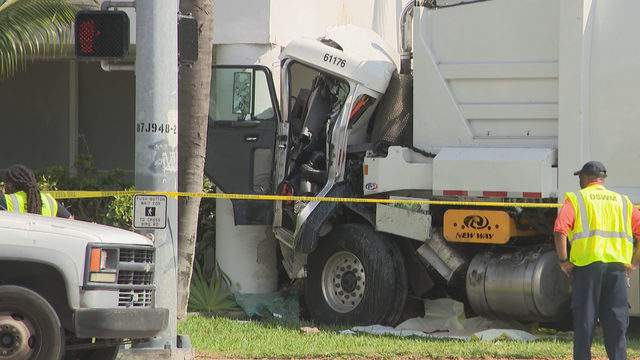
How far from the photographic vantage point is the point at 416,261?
1352 cm

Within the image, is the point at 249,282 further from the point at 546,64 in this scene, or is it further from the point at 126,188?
the point at 546,64

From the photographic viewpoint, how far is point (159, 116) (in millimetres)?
10812

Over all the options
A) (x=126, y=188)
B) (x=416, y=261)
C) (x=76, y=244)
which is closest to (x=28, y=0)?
(x=126, y=188)

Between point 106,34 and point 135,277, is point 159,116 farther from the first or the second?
point 135,277

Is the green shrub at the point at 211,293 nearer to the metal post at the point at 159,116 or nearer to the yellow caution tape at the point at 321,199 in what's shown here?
the yellow caution tape at the point at 321,199

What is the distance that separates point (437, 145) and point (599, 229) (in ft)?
11.1

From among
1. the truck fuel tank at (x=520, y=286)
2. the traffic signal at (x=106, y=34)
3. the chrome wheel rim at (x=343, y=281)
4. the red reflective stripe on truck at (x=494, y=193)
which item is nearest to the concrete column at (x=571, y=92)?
the red reflective stripe on truck at (x=494, y=193)

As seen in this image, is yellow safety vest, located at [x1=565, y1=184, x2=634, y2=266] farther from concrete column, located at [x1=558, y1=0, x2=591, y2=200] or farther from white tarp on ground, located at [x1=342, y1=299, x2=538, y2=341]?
white tarp on ground, located at [x1=342, y1=299, x2=538, y2=341]

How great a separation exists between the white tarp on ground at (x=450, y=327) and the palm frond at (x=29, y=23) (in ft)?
15.8

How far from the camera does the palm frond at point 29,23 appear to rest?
14617mm

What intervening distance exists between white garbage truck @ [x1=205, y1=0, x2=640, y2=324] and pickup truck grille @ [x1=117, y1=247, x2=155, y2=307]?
3995 mm

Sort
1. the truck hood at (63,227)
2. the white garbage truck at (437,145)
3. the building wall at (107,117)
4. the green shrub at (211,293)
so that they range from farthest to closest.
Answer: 1. the building wall at (107,117)
2. the green shrub at (211,293)
3. the white garbage truck at (437,145)
4. the truck hood at (63,227)

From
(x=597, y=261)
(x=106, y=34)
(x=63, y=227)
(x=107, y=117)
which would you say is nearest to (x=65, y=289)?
(x=63, y=227)

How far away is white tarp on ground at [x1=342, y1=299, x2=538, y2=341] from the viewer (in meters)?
12.7
